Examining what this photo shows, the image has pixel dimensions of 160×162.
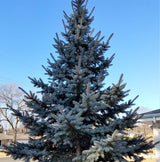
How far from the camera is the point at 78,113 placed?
7.14ft

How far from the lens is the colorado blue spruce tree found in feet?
7.52

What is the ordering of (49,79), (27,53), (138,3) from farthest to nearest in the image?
(27,53), (138,3), (49,79)

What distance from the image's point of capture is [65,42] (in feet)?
13.9

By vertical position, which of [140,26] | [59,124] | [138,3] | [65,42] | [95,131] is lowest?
[95,131]

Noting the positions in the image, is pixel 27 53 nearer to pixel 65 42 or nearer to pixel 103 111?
pixel 65 42

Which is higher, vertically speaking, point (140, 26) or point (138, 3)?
point (138, 3)

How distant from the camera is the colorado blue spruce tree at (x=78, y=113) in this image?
229 centimetres

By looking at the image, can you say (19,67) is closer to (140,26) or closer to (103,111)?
(140,26)

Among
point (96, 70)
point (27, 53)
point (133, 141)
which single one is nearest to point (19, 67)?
point (27, 53)

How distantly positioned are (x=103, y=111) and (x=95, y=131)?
79 cm

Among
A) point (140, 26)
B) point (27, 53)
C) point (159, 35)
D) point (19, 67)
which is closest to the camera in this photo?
point (159, 35)

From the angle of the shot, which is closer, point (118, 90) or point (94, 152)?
point (94, 152)

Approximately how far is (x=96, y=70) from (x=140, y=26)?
592 cm

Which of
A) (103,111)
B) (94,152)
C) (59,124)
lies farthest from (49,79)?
(94,152)
